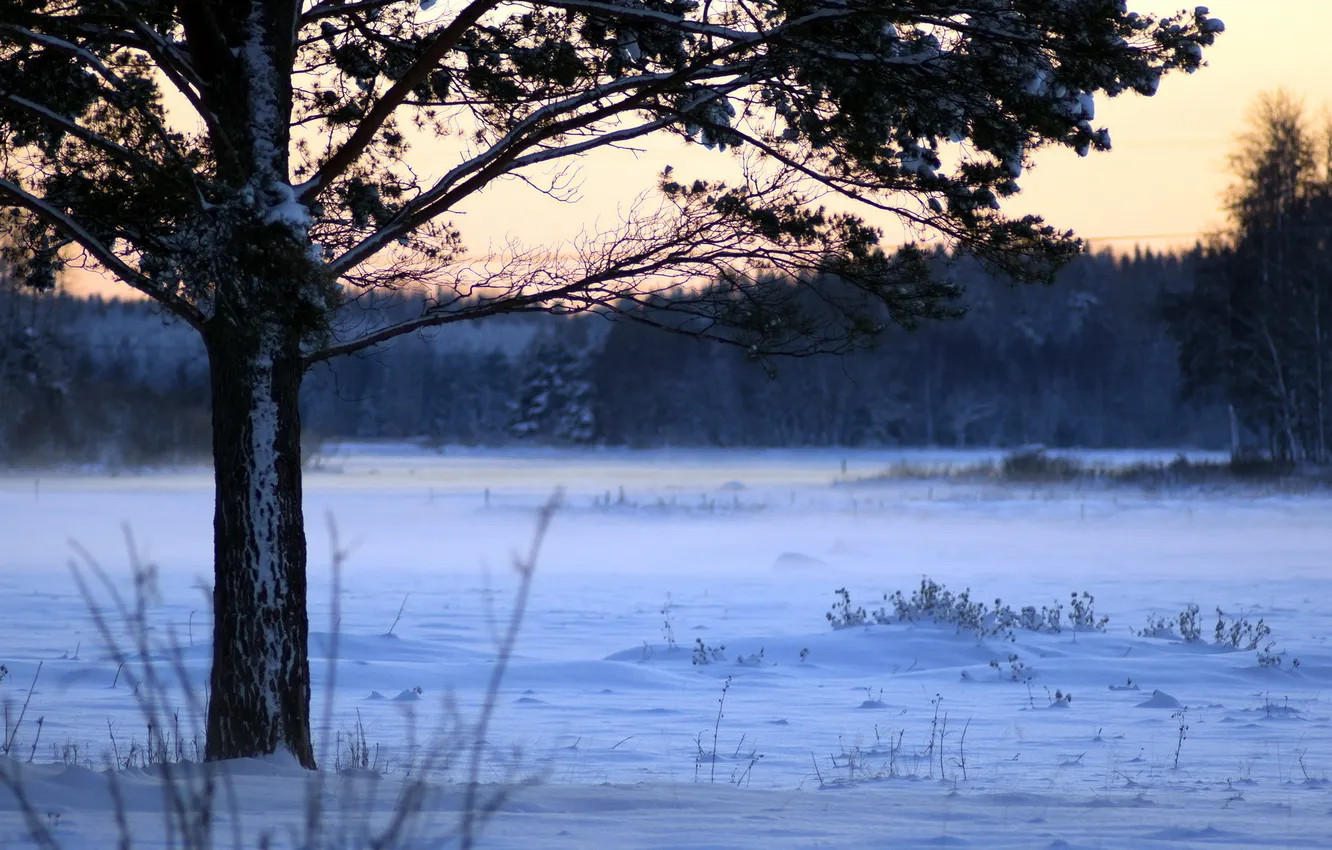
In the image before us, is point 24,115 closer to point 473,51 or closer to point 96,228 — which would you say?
point 96,228

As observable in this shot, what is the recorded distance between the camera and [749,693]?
10391 millimetres

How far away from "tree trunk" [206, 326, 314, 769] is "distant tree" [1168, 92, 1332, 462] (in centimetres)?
3772

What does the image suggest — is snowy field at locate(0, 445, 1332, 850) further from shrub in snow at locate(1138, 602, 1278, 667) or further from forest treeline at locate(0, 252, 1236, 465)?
forest treeline at locate(0, 252, 1236, 465)

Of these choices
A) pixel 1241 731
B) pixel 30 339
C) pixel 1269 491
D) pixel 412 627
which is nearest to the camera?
pixel 1241 731

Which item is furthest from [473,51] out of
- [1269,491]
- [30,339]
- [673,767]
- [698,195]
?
[30,339]

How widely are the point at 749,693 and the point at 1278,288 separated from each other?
34842 mm

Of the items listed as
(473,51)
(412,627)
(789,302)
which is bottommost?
(412,627)

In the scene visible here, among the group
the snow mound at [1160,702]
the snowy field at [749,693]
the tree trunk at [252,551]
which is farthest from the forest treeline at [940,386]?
the tree trunk at [252,551]

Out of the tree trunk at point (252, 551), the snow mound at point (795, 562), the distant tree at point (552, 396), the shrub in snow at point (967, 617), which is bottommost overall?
the snow mound at point (795, 562)

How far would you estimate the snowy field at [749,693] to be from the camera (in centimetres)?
566

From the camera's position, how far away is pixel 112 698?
388 inches

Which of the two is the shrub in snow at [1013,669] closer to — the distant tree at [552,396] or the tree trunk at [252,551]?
the tree trunk at [252,551]

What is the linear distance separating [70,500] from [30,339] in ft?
74.7

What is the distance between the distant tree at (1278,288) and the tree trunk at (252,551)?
37.7m
